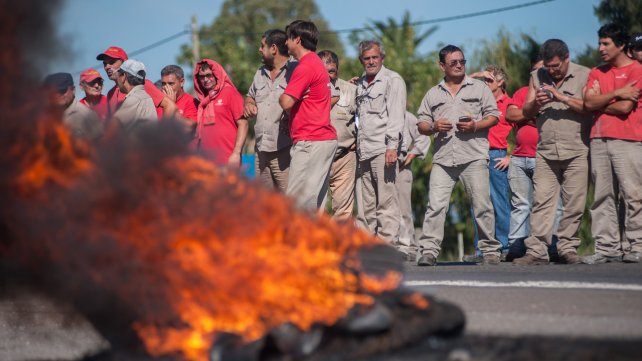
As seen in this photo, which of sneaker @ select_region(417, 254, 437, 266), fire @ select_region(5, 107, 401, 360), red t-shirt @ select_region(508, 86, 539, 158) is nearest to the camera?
fire @ select_region(5, 107, 401, 360)

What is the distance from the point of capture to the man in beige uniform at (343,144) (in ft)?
39.3

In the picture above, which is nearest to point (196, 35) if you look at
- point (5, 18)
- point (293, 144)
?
point (293, 144)

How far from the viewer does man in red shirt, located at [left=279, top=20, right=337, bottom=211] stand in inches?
399

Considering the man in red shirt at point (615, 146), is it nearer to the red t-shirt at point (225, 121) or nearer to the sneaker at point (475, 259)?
the sneaker at point (475, 259)

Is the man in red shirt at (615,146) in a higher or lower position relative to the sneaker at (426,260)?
higher

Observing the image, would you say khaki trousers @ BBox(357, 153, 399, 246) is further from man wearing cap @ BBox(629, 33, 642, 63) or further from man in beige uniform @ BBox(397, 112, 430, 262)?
man wearing cap @ BBox(629, 33, 642, 63)

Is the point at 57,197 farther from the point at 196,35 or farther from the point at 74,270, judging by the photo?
the point at 196,35

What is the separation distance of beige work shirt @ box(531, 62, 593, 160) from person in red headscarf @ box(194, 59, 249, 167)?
3.46 metres

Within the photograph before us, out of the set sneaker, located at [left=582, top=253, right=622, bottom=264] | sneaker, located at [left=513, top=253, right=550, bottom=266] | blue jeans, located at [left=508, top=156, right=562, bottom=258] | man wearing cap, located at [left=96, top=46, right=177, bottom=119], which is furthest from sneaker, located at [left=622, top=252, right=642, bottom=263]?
man wearing cap, located at [left=96, top=46, right=177, bottom=119]

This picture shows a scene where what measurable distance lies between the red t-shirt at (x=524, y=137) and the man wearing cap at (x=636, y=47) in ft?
4.89

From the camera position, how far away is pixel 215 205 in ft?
16.6

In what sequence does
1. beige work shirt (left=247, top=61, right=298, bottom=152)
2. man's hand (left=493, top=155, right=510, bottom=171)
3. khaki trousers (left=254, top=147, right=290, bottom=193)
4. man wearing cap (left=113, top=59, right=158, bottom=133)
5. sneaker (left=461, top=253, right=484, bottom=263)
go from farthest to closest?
man's hand (left=493, top=155, right=510, bottom=171) → sneaker (left=461, top=253, right=484, bottom=263) → khaki trousers (left=254, top=147, right=290, bottom=193) → beige work shirt (left=247, top=61, right=298, bottom=152) → man wearing cap (left=113, top=59, right=158, bottom=133)

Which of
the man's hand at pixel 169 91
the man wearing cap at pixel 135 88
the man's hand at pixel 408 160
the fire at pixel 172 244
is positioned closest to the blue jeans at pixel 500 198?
the man's hand at pixel 408 160

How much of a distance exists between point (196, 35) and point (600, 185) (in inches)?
1242
